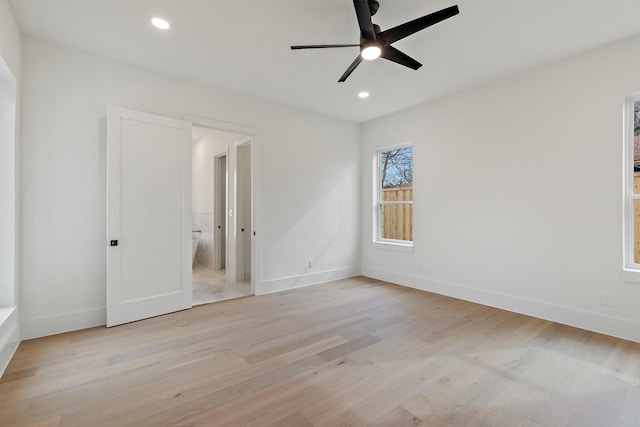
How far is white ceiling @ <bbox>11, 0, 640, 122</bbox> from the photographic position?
241 cm

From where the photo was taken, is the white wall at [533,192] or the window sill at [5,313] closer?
the window sill at [5,313]

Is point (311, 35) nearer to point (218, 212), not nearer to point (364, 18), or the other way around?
point (364, 18)

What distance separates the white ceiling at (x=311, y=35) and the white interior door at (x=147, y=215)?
0.74m

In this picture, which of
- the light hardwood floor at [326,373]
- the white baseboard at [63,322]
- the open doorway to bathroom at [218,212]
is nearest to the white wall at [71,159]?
the white baseboard at [63,322]

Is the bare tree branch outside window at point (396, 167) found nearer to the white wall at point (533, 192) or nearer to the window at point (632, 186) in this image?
the white wall at point (533, 192)

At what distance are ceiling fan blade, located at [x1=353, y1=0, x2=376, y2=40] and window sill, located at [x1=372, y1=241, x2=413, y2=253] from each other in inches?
131

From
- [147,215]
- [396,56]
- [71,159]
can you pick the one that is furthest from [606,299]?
[71,159]

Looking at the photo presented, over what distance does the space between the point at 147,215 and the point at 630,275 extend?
15.8ft

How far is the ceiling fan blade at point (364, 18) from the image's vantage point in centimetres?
195

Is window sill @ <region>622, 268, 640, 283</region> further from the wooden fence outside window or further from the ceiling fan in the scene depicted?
the ceiling fan

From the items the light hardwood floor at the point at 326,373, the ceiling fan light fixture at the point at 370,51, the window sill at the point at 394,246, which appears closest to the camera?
the light hardwood floor at the point at 326,373

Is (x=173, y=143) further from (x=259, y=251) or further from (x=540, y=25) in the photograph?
(x=540, y=25)

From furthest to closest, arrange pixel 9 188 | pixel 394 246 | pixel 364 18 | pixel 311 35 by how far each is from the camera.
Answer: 1. pixel 394 246
2. pixel 311 35
3. pixel 9 188
4. pixel 364 18

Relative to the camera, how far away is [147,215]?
3.33 m
